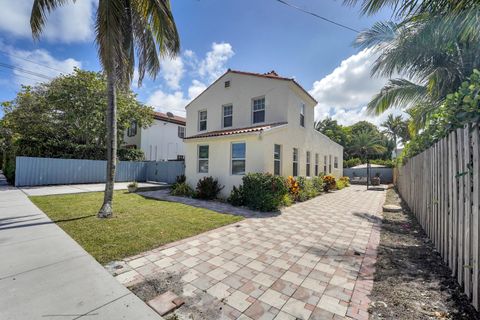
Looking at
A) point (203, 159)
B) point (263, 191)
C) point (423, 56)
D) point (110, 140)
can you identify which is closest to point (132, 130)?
point (203, 159)

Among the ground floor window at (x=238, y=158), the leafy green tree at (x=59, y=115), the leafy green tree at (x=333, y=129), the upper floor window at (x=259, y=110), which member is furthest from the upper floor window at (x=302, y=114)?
the leafy green tree at (x=333, y=129)

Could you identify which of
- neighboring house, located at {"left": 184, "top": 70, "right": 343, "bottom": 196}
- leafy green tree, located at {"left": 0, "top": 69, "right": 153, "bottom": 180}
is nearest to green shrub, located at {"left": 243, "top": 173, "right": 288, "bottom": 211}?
neighboring house, located at {"left": 184, "top": 70, "right": 343, "bottom": 196}

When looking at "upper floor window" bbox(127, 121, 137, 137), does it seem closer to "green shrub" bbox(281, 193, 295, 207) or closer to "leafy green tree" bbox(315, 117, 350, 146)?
"green shrub" bbox(281, 193, 295, 207)

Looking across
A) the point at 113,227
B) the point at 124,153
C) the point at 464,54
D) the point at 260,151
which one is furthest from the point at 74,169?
the point at 464,54

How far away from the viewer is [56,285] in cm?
291

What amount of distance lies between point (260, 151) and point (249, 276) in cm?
666

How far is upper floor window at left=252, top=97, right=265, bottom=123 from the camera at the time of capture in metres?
12.0

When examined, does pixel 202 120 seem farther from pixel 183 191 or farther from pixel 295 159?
pixel 295 159

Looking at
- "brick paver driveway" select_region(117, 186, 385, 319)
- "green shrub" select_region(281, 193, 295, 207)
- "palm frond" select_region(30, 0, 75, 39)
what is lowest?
"brick paver driveway" select_region(117, 186, 385, 319)

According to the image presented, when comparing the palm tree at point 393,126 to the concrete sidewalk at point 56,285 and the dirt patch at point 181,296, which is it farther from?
the concrete sidewalk at point 56,285

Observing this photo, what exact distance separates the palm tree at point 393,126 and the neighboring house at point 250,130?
26580mm

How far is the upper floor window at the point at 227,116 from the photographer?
514 inches

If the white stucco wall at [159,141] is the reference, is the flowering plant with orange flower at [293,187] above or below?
below

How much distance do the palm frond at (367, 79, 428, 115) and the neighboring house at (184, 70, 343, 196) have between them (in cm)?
406
